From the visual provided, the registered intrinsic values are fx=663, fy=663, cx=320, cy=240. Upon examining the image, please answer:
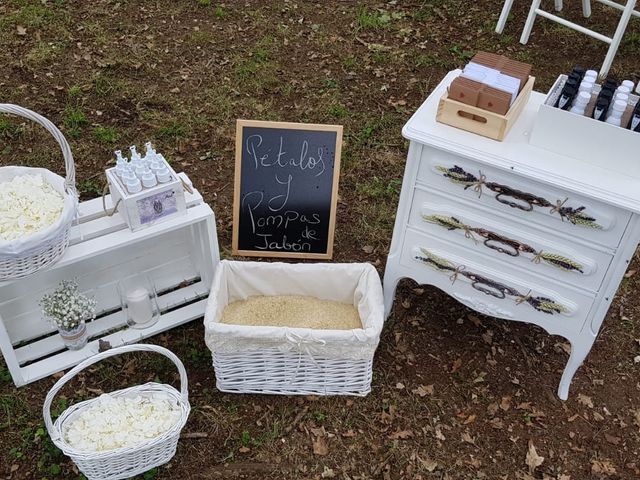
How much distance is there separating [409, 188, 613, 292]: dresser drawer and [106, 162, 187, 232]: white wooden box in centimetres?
105

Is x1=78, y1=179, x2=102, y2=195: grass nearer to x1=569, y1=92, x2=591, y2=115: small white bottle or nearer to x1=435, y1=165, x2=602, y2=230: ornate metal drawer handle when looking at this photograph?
x1=435, y1=165, x2=602, y2=230: ornate metal drawer handle

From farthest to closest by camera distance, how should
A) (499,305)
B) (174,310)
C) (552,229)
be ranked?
(174,310) < (499,305) < (552,229)

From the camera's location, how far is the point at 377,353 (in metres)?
3.37

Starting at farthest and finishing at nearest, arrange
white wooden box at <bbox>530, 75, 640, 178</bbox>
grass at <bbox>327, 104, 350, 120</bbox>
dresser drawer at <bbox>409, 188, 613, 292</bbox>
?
grass at <bbox>327, 104, 350, 120</bbox> < dresser drawer at <bbox>409, 188, 613, 292</bbox> < white wooden box at <bbox>530, 75, 640, 178</bbox>

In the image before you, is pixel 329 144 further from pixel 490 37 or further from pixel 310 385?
pixel 490 37

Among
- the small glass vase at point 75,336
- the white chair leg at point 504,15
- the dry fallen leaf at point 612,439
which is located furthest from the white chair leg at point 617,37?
the small glass vase at point 75,336

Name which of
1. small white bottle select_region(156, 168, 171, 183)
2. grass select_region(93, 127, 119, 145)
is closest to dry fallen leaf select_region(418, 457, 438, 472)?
small white bottle select_region(156, 168, 171, 183)

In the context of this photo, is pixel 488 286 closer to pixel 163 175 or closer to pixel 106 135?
pixel 163 175

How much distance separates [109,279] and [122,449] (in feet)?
3.38

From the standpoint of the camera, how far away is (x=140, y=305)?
325 centimetres

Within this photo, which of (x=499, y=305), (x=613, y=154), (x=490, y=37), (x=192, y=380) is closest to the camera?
(x=613, y=154)

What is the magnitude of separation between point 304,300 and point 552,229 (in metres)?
1.22

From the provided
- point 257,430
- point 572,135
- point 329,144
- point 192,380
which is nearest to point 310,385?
point 257,430

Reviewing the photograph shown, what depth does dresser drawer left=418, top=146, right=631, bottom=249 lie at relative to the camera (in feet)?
8.16
